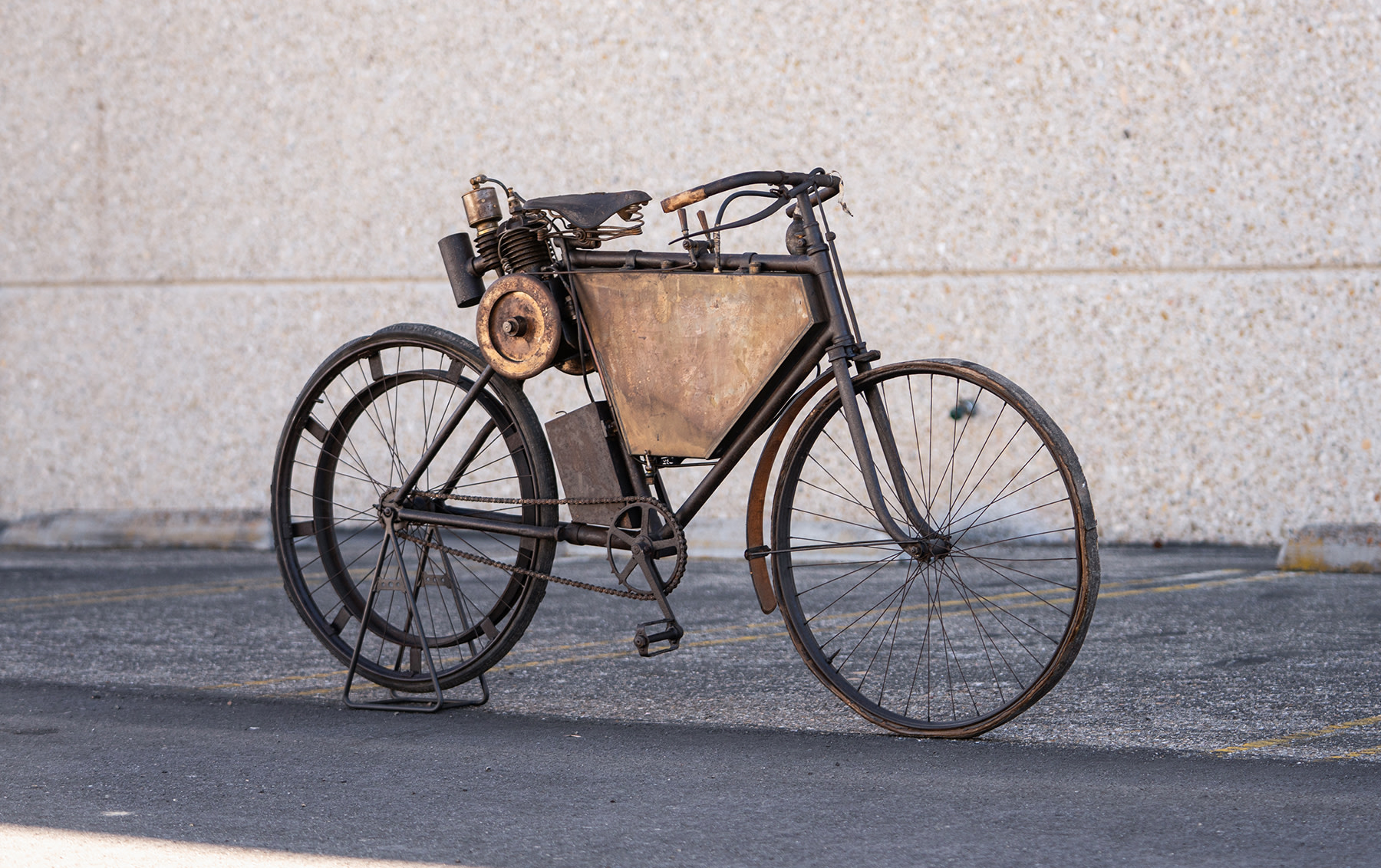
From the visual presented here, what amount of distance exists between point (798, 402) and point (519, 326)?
86 cm

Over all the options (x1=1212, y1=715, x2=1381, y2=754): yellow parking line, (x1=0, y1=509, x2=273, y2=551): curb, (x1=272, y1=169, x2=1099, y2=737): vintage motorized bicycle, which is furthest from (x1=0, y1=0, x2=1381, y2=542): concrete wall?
(x1=1212, y1=715, x2=1381, y2=754): yellow parking line

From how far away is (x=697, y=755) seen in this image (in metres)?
3.75

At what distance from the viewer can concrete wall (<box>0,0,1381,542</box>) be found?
8023 millimetres

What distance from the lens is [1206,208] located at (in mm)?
8094

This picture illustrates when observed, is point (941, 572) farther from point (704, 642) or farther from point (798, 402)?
point (704, 642)

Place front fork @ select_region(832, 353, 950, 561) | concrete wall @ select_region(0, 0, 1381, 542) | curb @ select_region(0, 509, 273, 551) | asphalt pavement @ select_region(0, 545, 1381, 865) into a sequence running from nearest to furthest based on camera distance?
1. asphalt pavement @ select_region(0, 545, 1381, 865)
2. front fork @ select_region(832, 353, 950, 561)
3. concrete wall @ select_region(0, 0, 1381, 542)
4. curb @ select_region(0, 509, 273, 551)

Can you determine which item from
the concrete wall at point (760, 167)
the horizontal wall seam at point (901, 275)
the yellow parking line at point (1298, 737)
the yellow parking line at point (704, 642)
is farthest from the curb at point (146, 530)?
the yellow parking line at point (1298, 737)

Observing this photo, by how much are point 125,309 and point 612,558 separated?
6476 mm

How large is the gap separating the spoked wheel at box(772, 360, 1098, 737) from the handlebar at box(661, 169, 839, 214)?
57 centimetres

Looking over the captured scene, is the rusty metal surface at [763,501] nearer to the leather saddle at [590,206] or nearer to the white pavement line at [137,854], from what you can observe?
the leather saddle at [590,206]

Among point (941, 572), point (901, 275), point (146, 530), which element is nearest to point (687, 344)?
point (941, 572)

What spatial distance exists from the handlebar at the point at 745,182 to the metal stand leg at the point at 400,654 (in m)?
1.35

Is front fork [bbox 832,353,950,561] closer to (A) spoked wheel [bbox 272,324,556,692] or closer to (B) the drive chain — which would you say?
(B) the drive chain

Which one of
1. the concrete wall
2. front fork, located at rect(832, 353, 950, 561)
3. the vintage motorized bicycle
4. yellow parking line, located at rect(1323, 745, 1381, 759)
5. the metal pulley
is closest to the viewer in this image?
yellow parking line, located at rect(1323, 745, 1381, 759)
